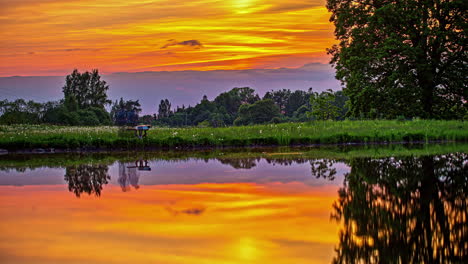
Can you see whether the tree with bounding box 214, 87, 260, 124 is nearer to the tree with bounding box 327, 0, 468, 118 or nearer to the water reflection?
the tree with bounding box 327, 0, 468, 118

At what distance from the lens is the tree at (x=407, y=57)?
35281 millimetres

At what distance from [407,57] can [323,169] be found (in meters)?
21.9

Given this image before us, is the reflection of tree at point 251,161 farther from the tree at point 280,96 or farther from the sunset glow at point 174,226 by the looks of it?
the tree at point 280,96

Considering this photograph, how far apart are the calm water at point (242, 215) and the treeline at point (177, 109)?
53.6 m

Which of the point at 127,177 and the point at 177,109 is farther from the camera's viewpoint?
the point at 177,109

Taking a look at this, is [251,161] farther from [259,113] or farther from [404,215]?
[259,113]

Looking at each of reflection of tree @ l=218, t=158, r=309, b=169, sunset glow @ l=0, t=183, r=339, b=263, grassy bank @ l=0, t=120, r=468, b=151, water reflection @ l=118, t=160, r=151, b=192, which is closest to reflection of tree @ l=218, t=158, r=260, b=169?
reflection of tree @ l=218, t=158, r=309, b=169

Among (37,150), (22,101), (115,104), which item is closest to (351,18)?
(37,150)

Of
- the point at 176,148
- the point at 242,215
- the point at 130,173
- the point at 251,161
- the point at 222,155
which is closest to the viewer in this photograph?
the point at 242,215

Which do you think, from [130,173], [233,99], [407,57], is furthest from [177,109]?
[130,173]

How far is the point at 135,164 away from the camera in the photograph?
18.4 m

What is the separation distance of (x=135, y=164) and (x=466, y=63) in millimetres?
→ 25491

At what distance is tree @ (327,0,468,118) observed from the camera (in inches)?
1389

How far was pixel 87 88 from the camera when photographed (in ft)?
403
